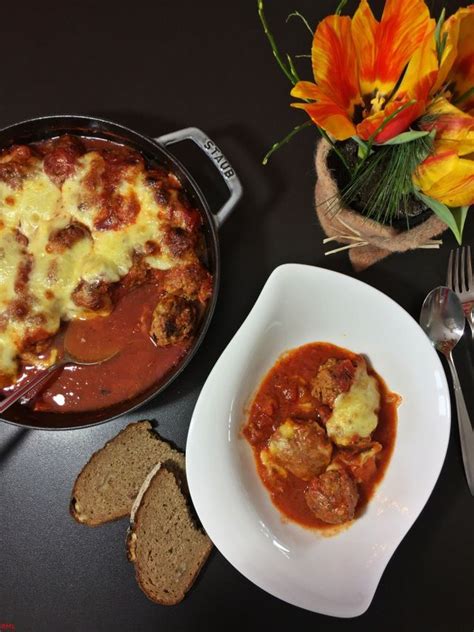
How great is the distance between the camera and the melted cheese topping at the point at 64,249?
249 centimetres

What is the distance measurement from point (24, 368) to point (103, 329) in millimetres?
410

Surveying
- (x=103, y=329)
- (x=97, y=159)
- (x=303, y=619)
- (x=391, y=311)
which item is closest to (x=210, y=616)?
(x=303, y=619)

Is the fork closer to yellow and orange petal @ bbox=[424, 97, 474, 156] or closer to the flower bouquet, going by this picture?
the flower bouquet

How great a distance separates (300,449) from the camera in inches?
100.0

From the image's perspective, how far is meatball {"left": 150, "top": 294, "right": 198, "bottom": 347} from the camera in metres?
2.54

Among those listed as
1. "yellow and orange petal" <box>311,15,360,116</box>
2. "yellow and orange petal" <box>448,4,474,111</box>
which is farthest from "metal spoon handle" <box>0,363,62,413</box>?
"yellow and orange petal" <box>448,4,474,111</box>

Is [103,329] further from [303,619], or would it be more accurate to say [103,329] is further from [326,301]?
[303,619]

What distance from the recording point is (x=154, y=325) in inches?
101

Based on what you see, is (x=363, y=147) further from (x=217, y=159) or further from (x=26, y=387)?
(x=26, y=387)

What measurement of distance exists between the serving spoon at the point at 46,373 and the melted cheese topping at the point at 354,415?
1060 millimetres

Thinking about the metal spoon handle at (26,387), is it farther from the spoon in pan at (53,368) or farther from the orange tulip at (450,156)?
the orange tulip at (450,156)

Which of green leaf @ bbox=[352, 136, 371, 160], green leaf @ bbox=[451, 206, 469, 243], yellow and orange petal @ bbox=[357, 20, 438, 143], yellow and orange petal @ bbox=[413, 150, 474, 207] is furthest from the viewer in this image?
green leaf @ bbox=[451, 206, 469, 243]

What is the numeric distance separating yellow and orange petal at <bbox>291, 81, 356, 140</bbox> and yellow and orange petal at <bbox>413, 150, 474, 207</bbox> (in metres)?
0.30

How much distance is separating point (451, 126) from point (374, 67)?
1.06 ft
